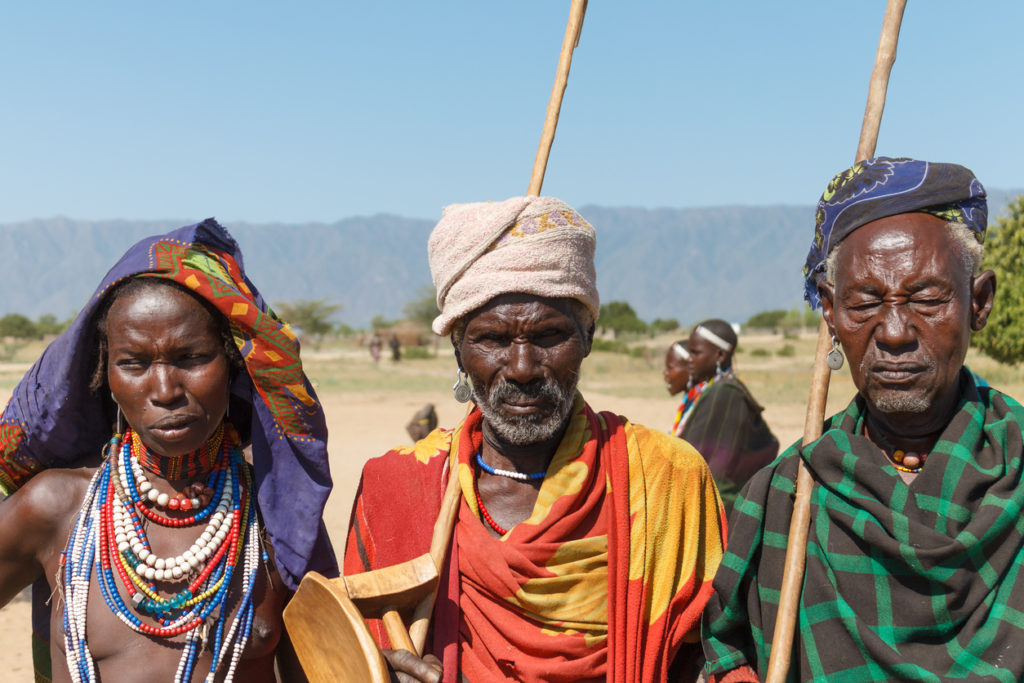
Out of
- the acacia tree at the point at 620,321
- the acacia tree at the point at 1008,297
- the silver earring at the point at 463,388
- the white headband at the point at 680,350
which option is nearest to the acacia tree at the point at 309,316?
the acacia tree at the point at 620,321

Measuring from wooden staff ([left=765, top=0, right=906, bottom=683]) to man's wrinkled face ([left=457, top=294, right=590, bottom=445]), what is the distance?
63 cm

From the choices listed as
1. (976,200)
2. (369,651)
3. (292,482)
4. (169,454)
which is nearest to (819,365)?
(976,200)

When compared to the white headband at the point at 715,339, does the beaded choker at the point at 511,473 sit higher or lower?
lower

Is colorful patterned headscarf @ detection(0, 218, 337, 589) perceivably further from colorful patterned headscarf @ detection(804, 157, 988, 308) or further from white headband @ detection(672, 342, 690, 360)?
white headband @ detection(672, 342, 690, 360)

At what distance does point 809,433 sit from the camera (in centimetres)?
215

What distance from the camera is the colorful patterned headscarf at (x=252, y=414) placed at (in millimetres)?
2389

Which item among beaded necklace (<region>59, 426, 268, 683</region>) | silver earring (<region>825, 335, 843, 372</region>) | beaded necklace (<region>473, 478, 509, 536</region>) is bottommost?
beaded necklace (<region>59, 426, 268, 683</region>)

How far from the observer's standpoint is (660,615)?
7.48ft

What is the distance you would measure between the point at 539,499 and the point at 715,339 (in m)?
4.38

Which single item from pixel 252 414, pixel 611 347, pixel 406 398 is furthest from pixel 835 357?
pixel 611 347

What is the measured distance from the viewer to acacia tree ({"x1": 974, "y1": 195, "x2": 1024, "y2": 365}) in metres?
13.8

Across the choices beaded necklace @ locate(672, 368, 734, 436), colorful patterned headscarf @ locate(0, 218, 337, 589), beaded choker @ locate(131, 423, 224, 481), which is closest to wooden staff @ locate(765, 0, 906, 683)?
colorful patterned headscarf @ locate(0, 218, 337, 589)

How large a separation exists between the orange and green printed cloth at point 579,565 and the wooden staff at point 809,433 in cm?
33

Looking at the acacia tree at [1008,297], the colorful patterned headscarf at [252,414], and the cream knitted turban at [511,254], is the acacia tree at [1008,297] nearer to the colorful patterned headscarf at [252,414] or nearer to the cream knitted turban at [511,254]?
the cream knitted turban at [511,254]
